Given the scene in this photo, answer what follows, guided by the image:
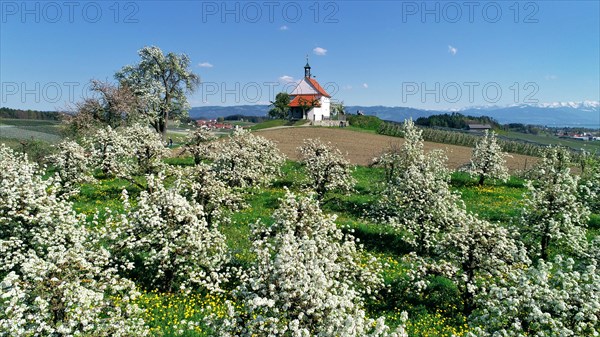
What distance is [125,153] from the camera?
97.7 feet

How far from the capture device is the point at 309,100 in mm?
110688

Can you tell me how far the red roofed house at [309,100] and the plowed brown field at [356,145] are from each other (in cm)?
1796

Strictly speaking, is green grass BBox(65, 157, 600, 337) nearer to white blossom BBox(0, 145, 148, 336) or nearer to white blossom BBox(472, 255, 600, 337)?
white blossom BBox(0, 145, 148, 336)

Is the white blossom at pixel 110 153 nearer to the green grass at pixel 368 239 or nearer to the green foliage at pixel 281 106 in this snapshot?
the green grass at pixel 368 239

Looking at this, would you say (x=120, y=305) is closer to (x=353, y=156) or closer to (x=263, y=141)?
(x=263, y=141)

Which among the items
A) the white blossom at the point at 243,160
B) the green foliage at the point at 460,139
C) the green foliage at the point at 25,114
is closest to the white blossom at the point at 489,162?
the white blossom at the point at 243,160

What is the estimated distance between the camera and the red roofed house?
110m

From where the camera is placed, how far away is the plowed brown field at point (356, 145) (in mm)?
59956

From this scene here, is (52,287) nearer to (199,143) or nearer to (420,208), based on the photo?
(420,208)

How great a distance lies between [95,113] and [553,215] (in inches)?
2099

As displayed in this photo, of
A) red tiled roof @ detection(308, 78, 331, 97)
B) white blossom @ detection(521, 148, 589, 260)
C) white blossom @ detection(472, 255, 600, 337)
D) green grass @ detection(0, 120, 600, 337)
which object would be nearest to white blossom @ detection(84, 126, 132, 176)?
green grass @ detection(0, 120, 600, 337)

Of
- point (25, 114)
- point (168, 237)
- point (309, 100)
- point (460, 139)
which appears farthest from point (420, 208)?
point (25, 114)

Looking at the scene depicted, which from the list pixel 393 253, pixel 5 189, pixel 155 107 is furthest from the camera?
pixel 155 107

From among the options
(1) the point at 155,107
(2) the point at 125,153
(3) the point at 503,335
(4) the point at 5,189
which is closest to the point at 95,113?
(1) the point at 155,107
